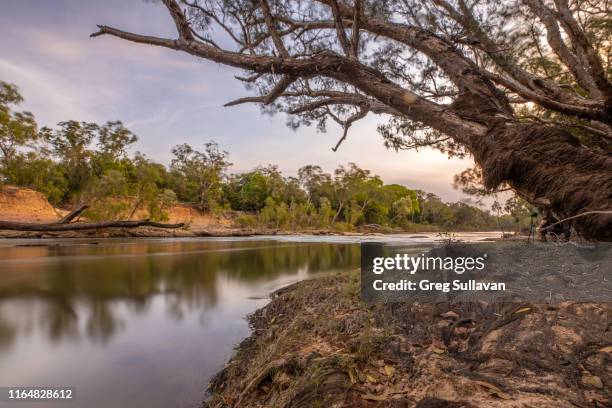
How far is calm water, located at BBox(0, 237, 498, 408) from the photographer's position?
2.83m

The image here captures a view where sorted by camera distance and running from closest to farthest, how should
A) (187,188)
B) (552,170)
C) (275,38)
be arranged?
(552,170) → (275,38) → (187,188)

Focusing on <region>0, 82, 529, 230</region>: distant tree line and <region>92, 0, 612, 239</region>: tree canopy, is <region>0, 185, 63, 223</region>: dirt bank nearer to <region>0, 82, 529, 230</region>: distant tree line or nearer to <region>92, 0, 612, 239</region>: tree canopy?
<region>0, 82, 529, 230</region>: distant tree line

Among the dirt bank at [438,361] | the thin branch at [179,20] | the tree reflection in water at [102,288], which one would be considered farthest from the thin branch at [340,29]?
the tree reflection in water at [102,288]

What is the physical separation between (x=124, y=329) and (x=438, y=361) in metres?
4.28

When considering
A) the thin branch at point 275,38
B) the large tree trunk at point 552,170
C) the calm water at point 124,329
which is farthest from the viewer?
the calm water at point 124,329

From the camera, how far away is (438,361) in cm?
185

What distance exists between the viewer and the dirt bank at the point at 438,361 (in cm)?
146

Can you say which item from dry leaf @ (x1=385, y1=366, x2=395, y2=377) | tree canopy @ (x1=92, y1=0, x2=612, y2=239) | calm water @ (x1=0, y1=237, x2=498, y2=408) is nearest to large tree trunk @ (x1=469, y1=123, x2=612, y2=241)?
tree canopy @ (x1=92, y1=0, x2=612, y2=239)

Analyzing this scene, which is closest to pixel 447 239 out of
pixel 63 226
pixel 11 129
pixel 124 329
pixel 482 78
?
pixel 482 78

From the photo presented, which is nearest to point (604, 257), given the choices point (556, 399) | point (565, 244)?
point (565, 244)

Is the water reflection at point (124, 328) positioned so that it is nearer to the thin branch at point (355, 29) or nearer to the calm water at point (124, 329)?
the calm water at point (124, 329)

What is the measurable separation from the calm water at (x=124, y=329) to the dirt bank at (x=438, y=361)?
0.70 m

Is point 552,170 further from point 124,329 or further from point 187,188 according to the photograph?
point 187,188

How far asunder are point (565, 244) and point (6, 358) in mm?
6459
